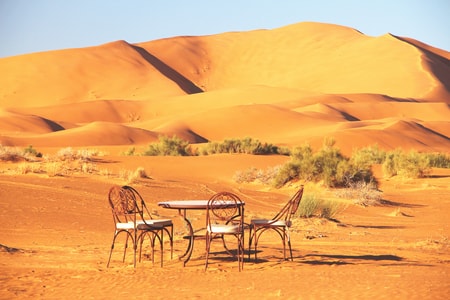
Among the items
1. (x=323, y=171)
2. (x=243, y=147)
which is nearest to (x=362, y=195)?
(x=323, y=171)

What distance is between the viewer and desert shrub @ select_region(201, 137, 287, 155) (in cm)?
3859

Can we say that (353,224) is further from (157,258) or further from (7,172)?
(7,172)

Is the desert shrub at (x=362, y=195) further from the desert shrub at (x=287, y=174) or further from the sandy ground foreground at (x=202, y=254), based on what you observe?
the desert shrub at (x=287, y=174)

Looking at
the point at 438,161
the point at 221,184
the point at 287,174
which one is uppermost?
the point at 438,161

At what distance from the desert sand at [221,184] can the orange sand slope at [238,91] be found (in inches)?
10.5

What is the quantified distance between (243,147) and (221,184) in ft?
47.3

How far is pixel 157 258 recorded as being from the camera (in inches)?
427

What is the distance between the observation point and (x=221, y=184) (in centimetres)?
2484

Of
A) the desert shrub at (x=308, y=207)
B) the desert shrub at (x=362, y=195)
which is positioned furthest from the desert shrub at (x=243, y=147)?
the desert shrub at (x=308, y=207)

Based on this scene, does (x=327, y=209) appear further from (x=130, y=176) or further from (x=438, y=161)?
(x=438, y=161)

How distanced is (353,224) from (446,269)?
6993 millimetres

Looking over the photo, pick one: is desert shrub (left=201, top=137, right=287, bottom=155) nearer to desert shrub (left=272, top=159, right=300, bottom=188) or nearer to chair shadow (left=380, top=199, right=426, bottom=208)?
desert shrub (left=272, top=159, right=300, bottom=188)

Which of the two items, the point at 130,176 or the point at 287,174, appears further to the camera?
the point at 287,174

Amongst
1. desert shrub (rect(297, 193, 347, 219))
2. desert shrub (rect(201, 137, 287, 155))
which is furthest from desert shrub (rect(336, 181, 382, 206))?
desert shrub (rect(201, 137, 287, 155))
